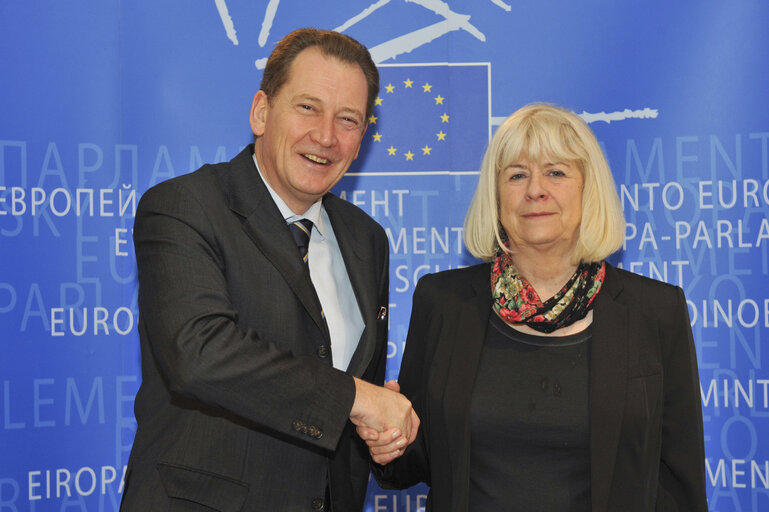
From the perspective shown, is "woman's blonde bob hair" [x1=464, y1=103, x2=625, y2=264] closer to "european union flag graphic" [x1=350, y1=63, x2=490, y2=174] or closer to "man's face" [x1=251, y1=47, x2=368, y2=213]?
"man's face" [x1=251, y1=47, x2=368, y2=213]

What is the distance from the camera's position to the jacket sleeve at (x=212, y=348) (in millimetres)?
1829

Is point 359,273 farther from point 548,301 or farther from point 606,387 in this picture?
point 606,387

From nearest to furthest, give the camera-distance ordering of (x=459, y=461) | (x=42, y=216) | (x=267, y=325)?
(x=267, y=325)
(x=459, y=461)
(x=42, y=216)

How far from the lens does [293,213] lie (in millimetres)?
2320

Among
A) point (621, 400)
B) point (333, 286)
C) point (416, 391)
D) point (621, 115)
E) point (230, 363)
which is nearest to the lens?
point (230, 363)

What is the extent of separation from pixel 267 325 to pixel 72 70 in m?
2.11

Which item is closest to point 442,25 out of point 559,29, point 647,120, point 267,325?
point 559,29

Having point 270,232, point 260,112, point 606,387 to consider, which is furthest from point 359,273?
point 606,387

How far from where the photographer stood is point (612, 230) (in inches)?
95.5

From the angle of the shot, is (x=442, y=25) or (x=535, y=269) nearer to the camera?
(x=535, y=269)

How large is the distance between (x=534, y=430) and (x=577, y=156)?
3.02 ft

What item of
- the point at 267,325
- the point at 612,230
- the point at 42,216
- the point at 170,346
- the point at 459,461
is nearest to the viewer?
the point at 170,346

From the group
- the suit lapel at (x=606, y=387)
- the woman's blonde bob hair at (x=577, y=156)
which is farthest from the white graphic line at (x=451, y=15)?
the suit lapel at (x=606, y=387)

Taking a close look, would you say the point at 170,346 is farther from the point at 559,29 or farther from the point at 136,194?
the point at 559,29
